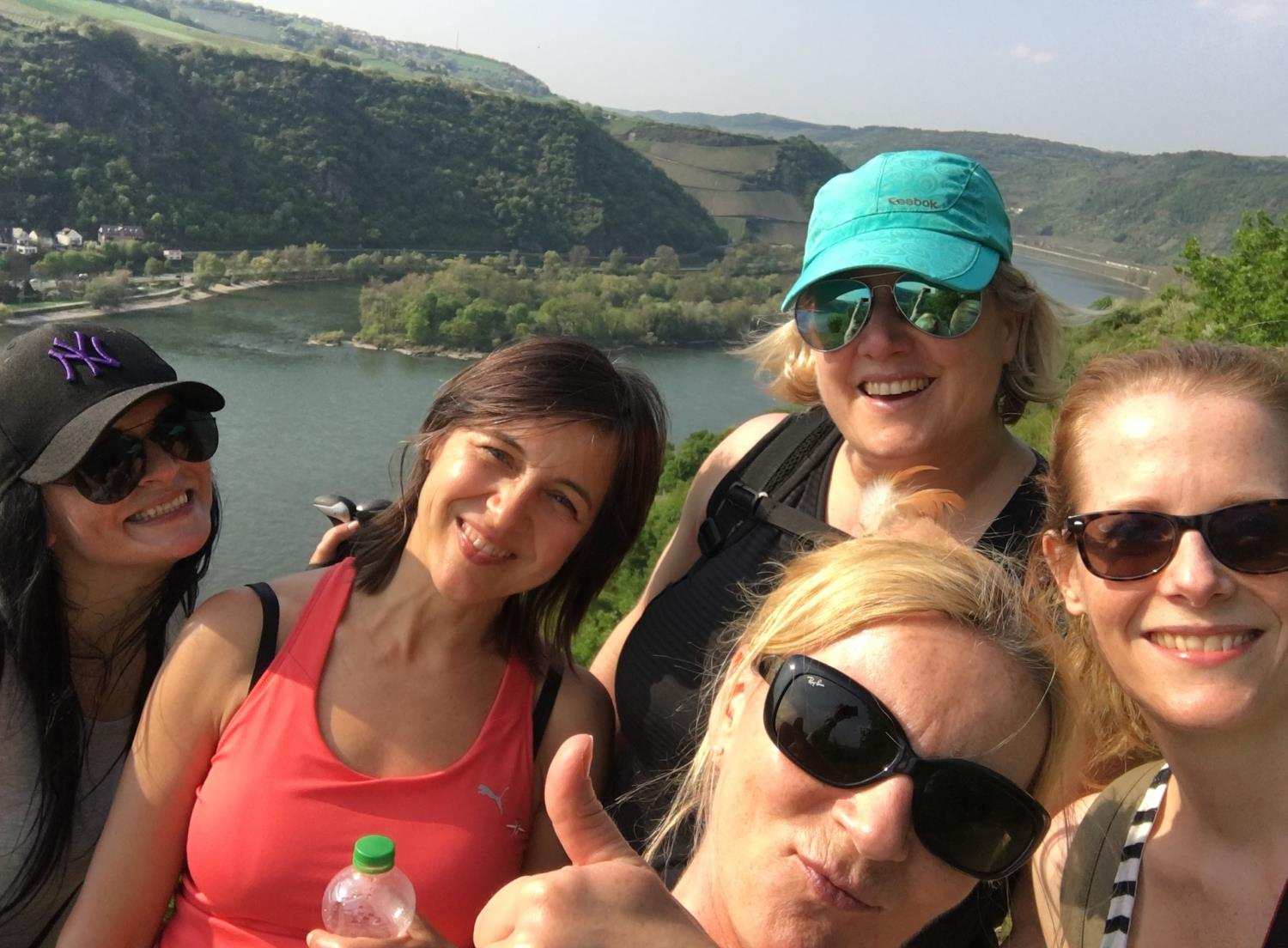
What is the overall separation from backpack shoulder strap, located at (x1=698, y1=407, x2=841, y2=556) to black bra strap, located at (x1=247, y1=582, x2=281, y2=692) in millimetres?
893

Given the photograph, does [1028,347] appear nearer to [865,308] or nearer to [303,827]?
[865,308]

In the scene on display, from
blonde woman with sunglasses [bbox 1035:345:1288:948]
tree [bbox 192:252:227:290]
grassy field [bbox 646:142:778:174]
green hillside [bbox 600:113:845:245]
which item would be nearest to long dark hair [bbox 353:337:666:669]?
blonde woman with sunglasses [bbox 1035:345:1288:948]

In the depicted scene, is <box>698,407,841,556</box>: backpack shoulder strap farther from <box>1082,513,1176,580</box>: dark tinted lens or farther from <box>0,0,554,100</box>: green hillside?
<box>0,0,554,100</box>: green hillside

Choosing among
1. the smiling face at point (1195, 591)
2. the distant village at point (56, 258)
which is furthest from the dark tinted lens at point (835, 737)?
the distant village at point (56, 258)

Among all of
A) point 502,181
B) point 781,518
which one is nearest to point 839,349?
point 781,518

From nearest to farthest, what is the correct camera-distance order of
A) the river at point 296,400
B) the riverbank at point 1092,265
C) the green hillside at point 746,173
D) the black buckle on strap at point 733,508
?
the black buckle on strap at point 733,508
the river at point 296,400
the riverbank at point 1092,265
the green hillside at point 746,173

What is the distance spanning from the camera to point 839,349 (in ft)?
6.96

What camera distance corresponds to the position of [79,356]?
6.48 ft

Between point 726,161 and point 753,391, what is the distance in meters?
51.7

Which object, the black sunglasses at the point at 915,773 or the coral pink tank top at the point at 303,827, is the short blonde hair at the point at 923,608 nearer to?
the black sunglasses at the point at 915,773

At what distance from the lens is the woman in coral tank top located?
177cm

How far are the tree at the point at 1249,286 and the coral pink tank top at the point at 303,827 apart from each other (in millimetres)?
14249

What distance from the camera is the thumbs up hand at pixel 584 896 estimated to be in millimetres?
998

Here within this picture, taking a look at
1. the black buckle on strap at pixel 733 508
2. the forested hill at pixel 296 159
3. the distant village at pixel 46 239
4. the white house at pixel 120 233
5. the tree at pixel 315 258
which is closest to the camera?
the black buckle on strap at pixel 733 508
